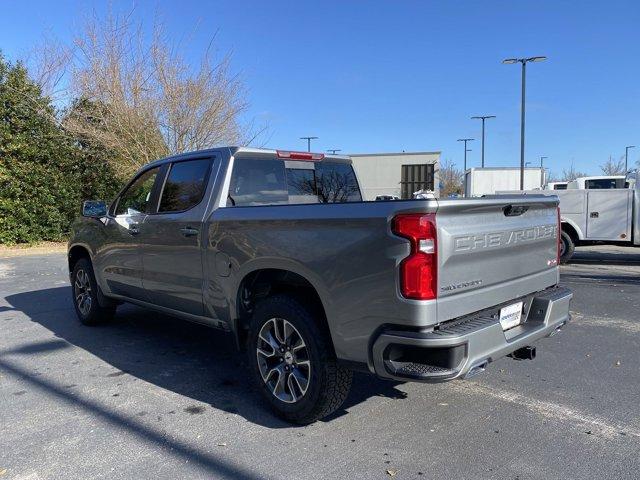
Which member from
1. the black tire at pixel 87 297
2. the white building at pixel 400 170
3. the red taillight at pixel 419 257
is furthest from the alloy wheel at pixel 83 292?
the white building at pixel 400 170

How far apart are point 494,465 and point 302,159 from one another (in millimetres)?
3087

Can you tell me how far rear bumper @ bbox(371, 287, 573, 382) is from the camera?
294 cm

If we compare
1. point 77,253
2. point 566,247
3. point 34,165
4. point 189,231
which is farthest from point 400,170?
point 189,231

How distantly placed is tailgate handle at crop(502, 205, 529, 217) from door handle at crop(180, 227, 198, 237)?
96.1 inches

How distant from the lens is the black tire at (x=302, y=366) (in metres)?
3.45

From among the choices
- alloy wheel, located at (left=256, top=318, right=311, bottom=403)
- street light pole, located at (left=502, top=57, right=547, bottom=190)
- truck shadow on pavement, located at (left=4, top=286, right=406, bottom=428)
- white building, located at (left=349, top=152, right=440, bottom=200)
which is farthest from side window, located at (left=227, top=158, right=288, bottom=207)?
white building, located at (left=349, top=152, right=440, bottom=200)

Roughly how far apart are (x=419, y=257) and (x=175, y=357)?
3283 mm

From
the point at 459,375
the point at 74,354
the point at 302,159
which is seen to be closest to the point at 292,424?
the point at 459,375

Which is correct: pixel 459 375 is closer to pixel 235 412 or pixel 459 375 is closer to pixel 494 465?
pixel 494 465

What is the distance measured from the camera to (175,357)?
5.32 meters

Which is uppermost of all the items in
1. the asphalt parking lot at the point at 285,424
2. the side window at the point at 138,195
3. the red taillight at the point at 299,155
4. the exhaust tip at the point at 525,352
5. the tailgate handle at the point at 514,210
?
the red taillight at the point at 299,155

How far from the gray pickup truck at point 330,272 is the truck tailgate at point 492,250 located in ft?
0.04

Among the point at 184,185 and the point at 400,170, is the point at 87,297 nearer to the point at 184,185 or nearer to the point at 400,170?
the point at 184,185

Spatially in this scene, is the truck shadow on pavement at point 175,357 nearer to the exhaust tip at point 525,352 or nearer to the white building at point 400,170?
the exhaust tip at point 525,352
